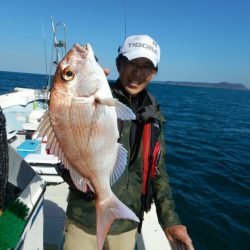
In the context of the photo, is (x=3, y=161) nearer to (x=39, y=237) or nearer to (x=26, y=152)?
(x=39, y=237)

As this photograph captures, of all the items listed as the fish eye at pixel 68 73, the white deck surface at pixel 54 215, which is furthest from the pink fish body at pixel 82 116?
the white deck surface at pixel 54 215

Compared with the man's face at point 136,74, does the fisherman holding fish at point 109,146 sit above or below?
below

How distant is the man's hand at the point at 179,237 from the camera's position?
2.36m

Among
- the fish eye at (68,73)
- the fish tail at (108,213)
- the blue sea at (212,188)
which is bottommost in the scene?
the blue sea at (212,188)

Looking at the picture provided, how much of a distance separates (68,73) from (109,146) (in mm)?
475

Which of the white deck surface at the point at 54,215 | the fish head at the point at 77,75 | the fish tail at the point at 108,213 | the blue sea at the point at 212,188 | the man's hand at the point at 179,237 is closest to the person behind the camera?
the fish head at the point at 77,75

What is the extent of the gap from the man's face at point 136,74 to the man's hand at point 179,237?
3.84ft

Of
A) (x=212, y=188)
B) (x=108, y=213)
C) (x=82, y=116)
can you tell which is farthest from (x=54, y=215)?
(x=212, y=188)

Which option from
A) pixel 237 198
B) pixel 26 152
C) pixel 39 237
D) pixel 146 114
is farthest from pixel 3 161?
pixel 237 198

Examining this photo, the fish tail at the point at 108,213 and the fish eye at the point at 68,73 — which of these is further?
the fish tail at the point at 108,213

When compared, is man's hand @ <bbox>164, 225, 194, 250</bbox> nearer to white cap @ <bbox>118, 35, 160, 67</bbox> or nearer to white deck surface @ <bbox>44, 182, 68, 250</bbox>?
white cap @ <bbox>118, 35, 160, 67</bbox>

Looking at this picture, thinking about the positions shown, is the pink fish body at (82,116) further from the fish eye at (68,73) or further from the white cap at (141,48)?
the white cap at (141,48)

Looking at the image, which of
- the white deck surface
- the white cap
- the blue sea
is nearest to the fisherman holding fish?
the white cap

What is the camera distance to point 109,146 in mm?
1737
